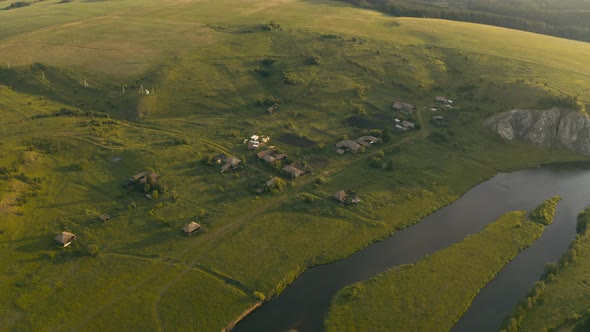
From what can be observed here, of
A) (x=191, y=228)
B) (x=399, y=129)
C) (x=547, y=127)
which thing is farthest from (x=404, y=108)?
(x=191, y=228)

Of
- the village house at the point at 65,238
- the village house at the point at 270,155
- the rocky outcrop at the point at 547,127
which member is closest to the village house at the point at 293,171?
the village house at the point at 270,155

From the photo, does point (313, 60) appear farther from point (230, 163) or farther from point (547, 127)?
point (547, 127)

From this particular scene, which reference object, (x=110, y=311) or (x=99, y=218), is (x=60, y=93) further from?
(x=110, y=311)

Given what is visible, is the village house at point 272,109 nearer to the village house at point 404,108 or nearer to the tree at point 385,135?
the tree at point 385,135

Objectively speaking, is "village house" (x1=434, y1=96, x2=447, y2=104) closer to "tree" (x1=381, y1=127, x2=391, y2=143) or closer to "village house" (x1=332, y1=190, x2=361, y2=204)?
"tree" (x1=381, y1=127, x2=391, y2=143)

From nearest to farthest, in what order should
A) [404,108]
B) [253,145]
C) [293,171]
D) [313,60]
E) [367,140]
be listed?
[293,171] < [253,145] < [367,140] < [404,108] < [313,60]

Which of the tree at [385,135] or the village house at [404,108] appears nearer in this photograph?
the tree at [385,135]
